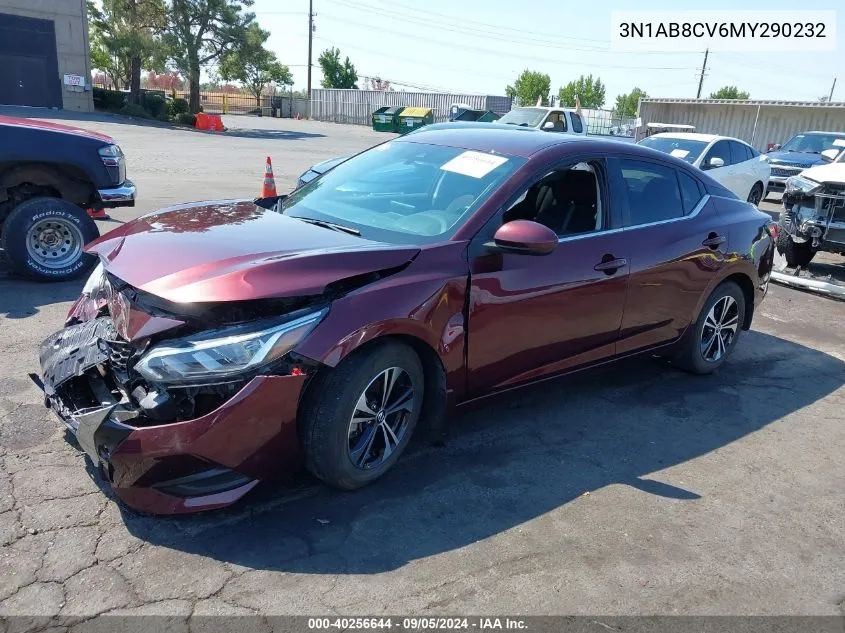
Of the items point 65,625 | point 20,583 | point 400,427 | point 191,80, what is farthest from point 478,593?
point 191,80

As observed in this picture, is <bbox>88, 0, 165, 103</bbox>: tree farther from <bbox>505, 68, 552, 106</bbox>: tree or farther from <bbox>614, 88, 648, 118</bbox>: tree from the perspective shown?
<bbox>614, 88, 648, 118</bbox>: tree

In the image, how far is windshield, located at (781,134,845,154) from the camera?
56.1 ft

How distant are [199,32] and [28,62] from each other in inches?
339

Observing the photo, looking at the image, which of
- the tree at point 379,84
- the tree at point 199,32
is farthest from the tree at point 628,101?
the tree at point 199,32

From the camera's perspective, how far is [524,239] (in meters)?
3.42

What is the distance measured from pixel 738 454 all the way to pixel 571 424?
1000 millimetres

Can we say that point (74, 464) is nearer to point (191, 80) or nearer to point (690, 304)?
point (690, 304)

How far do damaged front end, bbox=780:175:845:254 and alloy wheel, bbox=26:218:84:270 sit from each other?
321 inches

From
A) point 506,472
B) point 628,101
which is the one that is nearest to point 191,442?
point 506,472

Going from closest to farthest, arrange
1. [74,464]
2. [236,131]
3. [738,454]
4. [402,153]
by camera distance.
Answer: [74,464] → [738,454] → [402,153] → [236,131]

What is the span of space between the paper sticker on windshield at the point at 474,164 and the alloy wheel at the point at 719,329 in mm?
2234

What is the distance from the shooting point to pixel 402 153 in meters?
4.43

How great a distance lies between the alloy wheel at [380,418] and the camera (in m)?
3.22

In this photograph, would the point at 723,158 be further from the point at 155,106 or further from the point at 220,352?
the point at 155,106
